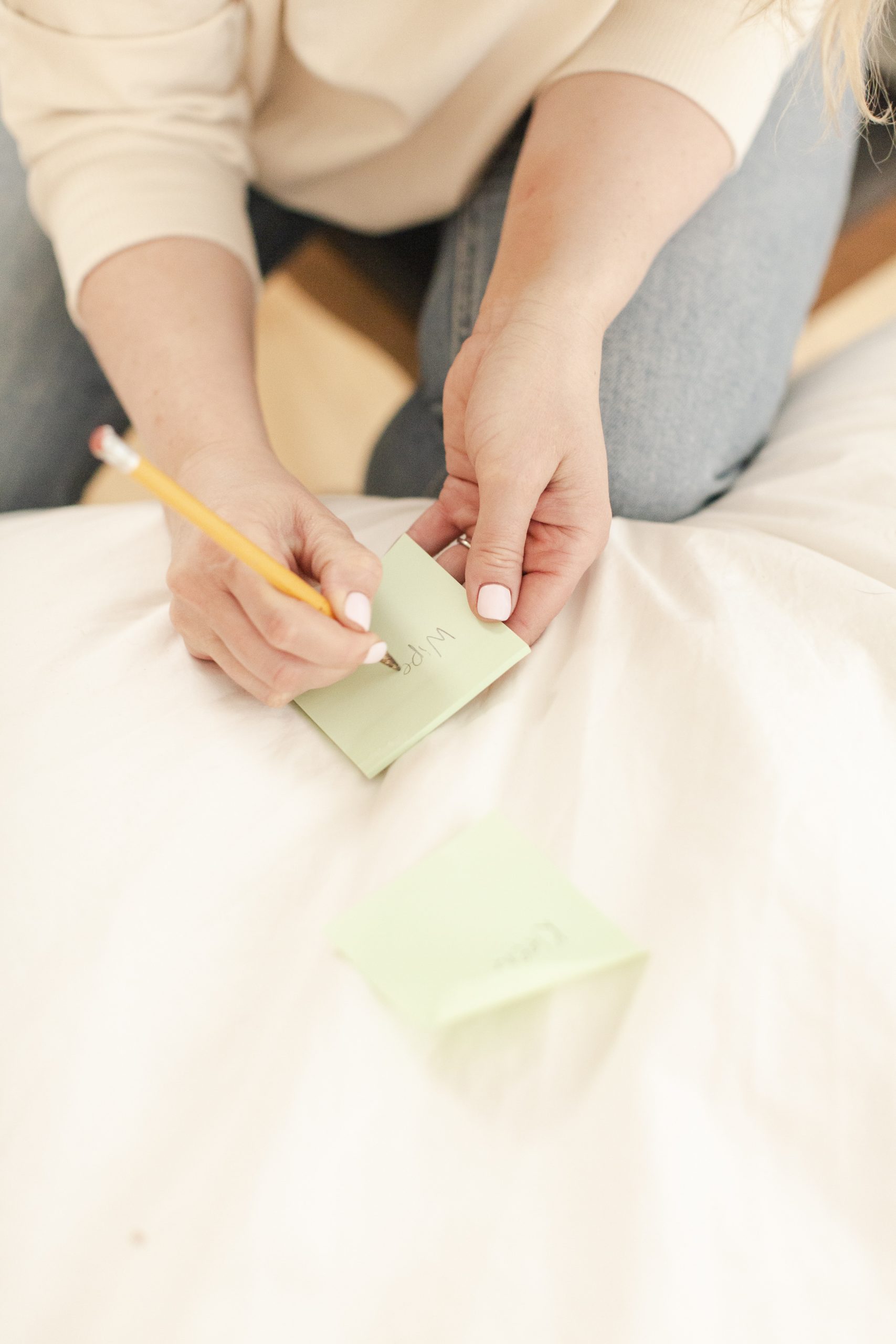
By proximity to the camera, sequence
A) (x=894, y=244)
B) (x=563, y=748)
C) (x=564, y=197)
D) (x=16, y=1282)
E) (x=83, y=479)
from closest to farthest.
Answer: (x=16, y=1282)
(x=563, y=748)
(x=564, y=197)
(x=83, y=479)
(x=894, y=244)

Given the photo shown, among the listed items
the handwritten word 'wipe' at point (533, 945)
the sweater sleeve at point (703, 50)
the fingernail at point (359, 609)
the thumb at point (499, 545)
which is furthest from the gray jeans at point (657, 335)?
the handwritten word 'wipe' at point (533, 945)

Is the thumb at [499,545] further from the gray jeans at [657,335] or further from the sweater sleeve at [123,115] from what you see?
the sweater sleeve at [123,115]

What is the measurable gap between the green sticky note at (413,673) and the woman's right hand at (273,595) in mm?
23

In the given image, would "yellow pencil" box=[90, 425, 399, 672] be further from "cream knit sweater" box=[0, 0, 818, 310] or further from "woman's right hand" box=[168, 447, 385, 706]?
"cream knit sweater" box=[0, 0, 818, 310]

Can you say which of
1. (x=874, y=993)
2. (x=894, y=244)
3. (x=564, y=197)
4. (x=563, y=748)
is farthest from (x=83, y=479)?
(x=894, y=244)

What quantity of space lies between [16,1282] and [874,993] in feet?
1.11

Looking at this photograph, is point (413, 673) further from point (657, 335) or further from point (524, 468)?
point (657, 335)

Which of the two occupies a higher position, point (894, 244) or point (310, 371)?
point (894, 244)

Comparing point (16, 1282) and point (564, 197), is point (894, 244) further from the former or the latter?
point (16, 1282)

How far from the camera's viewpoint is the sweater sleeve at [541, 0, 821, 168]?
2.11 feet

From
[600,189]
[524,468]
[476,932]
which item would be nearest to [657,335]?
[600,189]

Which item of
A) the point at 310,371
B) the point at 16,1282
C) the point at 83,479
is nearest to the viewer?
the point at 16,1282

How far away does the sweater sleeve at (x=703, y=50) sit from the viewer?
0.64 meters

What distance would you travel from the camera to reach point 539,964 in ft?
1.12
